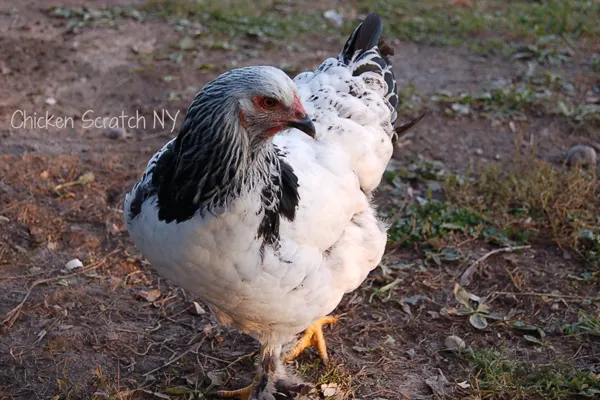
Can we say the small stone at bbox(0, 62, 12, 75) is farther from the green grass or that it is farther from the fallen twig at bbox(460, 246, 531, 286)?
the fallen twig at bbox(460, 246, 531, 286)

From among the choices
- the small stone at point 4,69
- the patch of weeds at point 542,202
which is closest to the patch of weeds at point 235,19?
the small stone at point 4,69

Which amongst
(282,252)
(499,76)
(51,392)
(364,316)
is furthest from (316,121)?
(499,76)

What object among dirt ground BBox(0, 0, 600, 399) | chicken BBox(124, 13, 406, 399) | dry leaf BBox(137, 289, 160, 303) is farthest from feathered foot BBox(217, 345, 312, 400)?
dry leaf BBox(137, 289, 160, 303)

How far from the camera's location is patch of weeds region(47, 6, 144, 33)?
22.1 ft

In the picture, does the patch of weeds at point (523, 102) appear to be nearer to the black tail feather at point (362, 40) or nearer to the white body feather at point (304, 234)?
the black tail feather at point (362, 40)

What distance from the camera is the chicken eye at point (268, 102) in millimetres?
2350

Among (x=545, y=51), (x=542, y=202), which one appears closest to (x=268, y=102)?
(x=542, y=202)

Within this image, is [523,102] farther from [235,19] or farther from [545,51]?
[235,19]

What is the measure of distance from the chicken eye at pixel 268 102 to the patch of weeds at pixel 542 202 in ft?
8.11

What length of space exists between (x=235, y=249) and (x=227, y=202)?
0.18 metres

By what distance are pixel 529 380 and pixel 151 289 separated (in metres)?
2.14

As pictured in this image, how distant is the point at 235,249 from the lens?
2414 mm

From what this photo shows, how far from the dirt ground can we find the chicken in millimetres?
497

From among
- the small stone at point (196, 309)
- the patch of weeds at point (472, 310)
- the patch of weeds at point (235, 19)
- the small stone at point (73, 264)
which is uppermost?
the patch of weeds at point (235, 19)
